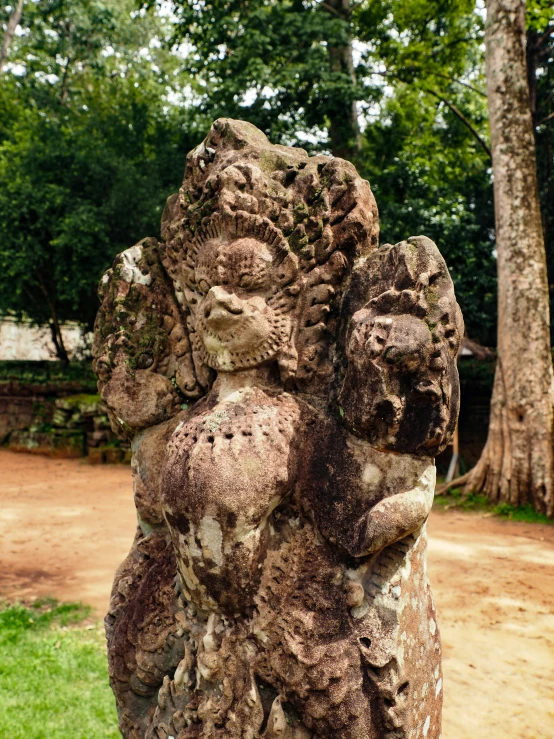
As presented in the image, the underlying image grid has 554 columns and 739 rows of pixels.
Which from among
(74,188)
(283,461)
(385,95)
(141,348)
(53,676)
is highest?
(385,95)

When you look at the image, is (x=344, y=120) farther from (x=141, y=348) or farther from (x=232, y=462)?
(x=232, y=462)

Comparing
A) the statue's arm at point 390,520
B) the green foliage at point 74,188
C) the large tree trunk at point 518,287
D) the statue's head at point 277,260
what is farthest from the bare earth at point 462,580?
the green foliage at point 74,188

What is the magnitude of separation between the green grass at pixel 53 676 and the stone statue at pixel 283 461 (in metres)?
1.52

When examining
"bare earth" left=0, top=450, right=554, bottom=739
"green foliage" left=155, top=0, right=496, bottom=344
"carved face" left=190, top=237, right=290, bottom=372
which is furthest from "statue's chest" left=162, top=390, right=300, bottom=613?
"green foliage" left=155, top=0, right=496, bottom=344

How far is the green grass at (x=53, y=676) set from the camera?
10.6 feet

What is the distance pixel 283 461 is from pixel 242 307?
457 mm

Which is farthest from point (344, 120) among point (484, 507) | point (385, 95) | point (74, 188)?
point (484, 507)

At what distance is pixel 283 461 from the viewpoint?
1800 millimetres

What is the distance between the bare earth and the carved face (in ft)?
8.45

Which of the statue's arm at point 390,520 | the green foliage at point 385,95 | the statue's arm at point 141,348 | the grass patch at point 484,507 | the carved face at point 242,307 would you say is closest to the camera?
the statue's arm at point 390,520

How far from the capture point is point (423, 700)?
1.77 metres

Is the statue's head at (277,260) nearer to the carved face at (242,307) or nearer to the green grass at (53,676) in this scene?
the carved face at (242,307)

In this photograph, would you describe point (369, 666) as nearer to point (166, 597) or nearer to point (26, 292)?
point (166, 597)

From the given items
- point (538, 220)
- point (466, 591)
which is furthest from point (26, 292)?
point (466, 591)
